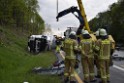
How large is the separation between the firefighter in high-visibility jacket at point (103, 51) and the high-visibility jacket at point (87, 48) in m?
0.29

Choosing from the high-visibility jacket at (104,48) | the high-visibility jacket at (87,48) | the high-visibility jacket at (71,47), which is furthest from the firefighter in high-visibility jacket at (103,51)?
the high-visibility jacket at (71,47)

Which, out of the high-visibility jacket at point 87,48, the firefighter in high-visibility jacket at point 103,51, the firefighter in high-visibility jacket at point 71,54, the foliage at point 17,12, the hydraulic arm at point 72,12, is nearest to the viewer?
the firefighter in high-visibility jacket at point 103,51

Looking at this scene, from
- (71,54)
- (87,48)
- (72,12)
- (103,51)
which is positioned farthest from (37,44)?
(103,51)

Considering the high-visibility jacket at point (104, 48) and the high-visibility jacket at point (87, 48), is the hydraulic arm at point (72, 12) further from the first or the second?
the high-visibility jacket at point (104, 48)

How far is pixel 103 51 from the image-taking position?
17125 mm

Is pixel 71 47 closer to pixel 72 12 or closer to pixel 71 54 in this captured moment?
pixel 71 54

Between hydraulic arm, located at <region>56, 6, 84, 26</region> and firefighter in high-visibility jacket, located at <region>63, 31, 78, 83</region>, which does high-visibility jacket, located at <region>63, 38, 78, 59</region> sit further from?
hydraulic arm, located at <region>56, 6, 84, 26</region>

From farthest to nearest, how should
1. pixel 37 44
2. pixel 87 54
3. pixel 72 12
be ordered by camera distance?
pixel 37 44, pixel 72 12, pixel 87 54

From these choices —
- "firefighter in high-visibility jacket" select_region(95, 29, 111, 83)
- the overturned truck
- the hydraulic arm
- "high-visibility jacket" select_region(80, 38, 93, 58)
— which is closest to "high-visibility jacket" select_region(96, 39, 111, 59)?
"firefighter in high-visibility jacket" select_region(95, 29, 111, 83)

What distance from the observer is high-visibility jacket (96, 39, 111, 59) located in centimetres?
1703

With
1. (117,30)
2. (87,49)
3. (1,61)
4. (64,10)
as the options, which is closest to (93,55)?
(87,49)

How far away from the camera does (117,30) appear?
336 ft

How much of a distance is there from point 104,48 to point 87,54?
73cm

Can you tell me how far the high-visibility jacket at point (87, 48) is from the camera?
1734 cm
